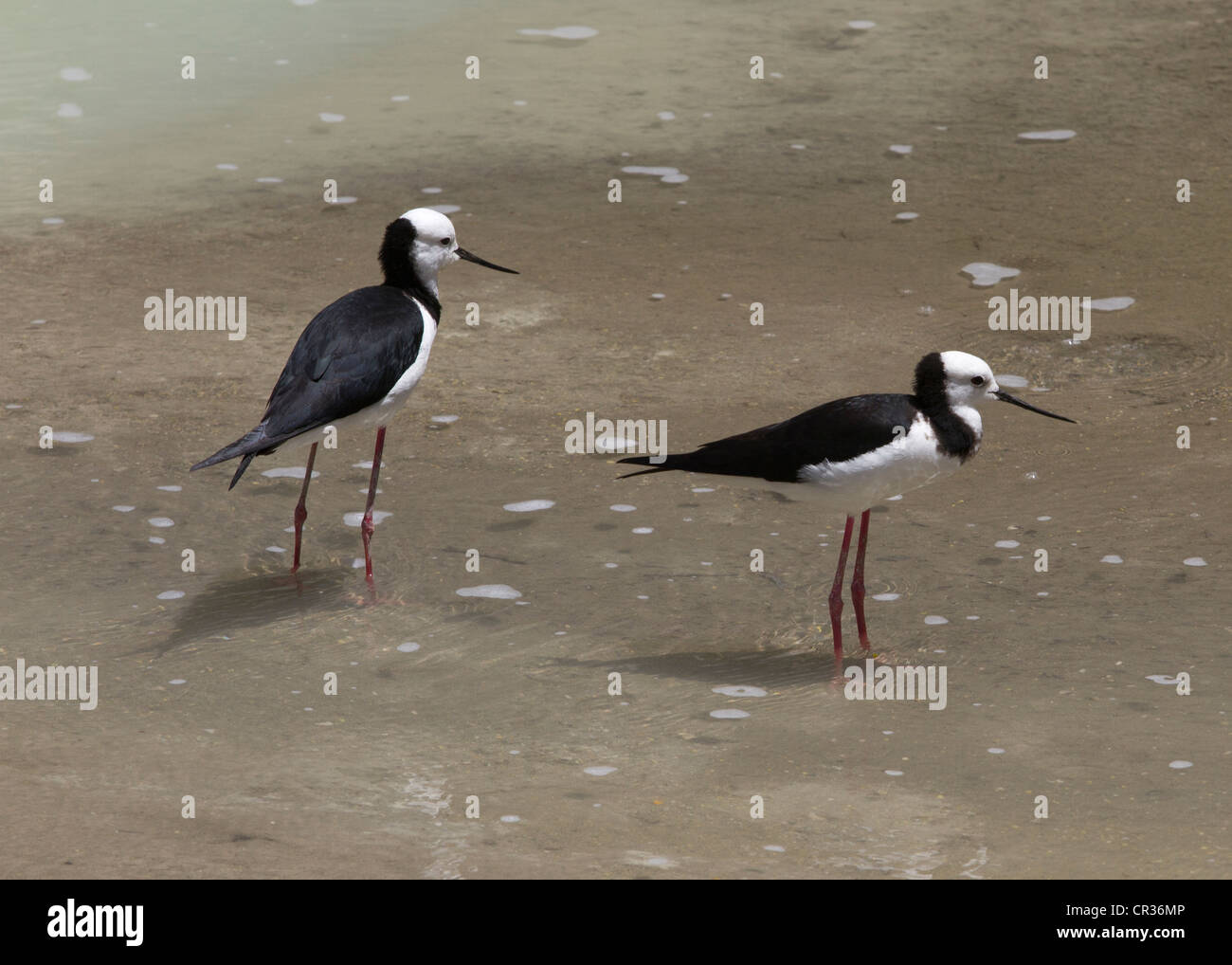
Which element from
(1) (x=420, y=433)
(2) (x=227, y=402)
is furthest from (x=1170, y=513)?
(2) (x=227, y=402)

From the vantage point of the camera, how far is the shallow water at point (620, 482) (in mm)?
6020

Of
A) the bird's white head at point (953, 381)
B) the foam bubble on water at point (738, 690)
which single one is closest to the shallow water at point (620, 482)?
the foam bubble on water at point (738, 690)

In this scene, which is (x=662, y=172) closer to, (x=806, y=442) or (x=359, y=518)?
(x=359, y=518)

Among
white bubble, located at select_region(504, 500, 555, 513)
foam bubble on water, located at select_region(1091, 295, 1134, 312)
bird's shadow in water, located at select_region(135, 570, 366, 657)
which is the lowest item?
bird's shadow in water, located at select_region(135, 570, 366, 657)

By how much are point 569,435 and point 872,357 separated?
5.93 ft

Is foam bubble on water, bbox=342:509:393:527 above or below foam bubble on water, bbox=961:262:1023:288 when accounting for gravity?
below

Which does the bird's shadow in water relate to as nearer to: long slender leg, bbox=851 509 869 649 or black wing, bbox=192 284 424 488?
black wing, bbox=192 284 424 488

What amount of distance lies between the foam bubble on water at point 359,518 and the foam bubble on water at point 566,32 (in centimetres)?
775

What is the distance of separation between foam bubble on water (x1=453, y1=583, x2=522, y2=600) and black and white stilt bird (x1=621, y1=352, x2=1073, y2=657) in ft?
2.83

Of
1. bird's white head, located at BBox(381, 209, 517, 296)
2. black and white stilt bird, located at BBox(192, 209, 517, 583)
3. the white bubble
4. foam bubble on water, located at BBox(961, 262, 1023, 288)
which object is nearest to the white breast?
the white bubble

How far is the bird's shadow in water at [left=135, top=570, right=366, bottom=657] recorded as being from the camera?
23.8ft

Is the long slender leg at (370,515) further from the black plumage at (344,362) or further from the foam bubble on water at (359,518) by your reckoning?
the black plumage at (344,362)

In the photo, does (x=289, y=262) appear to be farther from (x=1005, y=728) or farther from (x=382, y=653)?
(x=1005, y=728)

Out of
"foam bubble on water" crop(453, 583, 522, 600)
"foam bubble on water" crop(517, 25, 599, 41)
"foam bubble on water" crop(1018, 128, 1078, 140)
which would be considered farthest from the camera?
"foam bubble on water" crop(517, 25, 599, 41)
